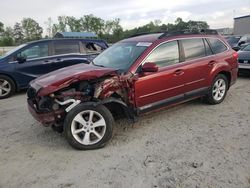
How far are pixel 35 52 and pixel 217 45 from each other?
5.18 meters

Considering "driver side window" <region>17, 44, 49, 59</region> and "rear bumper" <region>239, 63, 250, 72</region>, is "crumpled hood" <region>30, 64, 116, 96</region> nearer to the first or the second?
"driver side window" <region>17, 44, 49, 59</region>

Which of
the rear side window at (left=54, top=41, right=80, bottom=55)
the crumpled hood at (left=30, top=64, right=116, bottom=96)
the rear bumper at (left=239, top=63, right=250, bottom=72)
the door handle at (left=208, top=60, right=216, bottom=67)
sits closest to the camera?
the crumpled hood at (left=30, top=64, right=116, bottom=96)

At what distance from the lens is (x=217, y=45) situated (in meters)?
5.88

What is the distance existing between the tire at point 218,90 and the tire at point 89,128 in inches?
108

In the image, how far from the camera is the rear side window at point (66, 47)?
8.28m

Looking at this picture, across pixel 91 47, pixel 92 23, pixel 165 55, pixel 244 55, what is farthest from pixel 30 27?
pixel 165 55

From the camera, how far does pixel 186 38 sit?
5.23m

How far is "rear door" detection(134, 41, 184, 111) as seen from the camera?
4.43 metres

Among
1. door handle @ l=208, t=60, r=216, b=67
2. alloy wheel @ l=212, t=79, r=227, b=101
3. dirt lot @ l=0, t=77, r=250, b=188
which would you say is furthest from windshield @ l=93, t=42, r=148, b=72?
alloy wheel @ l=212, t=79, r=227, b=101

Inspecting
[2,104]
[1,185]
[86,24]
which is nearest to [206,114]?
[1,185]

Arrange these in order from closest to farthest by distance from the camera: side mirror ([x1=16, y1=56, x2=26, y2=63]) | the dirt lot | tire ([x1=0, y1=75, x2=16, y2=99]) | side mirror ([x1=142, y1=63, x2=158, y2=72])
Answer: the dirt lot → side mirror ([x1=142, y1=63, x2=158, y2=72]) → tire ([x1=0, y1=75, x2=16, y2=99]) → side mirror ([x1=16, y1=56, x2=26, y2=63])

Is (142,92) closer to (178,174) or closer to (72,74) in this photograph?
(72,74)

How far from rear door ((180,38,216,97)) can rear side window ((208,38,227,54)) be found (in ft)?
0.57

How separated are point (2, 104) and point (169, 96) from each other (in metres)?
4.47
